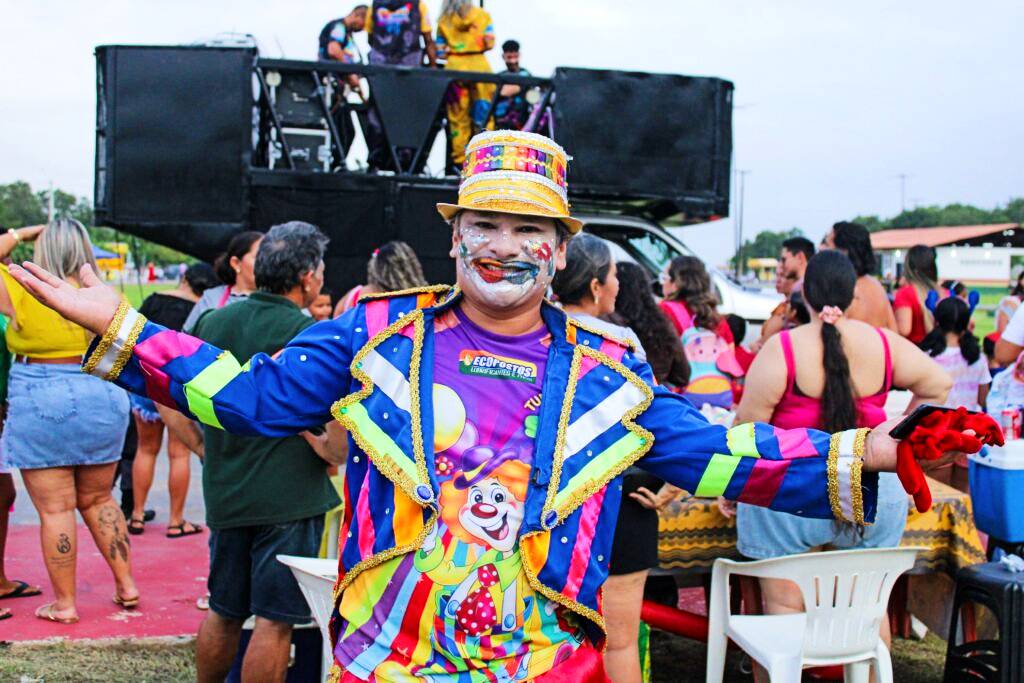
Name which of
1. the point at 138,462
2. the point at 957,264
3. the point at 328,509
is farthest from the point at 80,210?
the point at 328,509

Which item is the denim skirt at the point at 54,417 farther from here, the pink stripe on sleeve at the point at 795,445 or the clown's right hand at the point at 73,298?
the pink stripe on sleeve at the point at 795,445

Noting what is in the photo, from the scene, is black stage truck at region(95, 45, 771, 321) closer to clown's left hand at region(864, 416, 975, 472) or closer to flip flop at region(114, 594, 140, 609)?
flip flop at region(114, 594, 140, 609)

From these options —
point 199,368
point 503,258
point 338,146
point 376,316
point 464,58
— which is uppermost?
point 464,58

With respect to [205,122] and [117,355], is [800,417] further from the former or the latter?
[205,122]

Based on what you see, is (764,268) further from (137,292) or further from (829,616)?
(829,616)

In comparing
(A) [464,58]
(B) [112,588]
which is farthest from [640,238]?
(B) [112,588]

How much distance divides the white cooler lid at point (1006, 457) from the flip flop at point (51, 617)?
4012 millimetres

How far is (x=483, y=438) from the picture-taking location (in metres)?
2.17

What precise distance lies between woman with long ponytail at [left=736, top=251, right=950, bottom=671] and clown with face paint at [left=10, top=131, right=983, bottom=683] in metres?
1.59

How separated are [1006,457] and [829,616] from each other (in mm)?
821

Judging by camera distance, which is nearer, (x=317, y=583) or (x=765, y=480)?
(x=765, y=480)

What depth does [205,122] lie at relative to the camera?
890 centimetres

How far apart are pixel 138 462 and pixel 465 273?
4.82m

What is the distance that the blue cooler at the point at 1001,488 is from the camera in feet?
11.5
